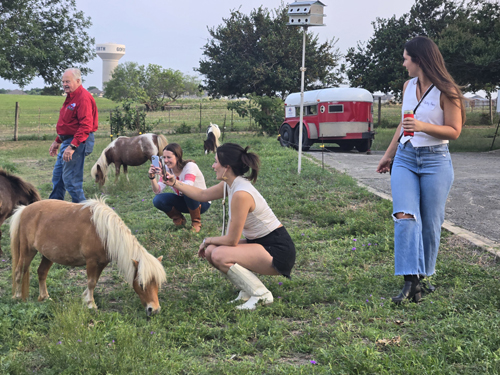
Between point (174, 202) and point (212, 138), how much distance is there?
7.87 metres

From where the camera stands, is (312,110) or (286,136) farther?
(286,136)

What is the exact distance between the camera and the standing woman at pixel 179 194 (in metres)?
5.77

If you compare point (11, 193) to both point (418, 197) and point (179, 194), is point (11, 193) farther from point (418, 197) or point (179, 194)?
point (418, 197)

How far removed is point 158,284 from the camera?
356 cm

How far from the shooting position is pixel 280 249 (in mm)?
3971

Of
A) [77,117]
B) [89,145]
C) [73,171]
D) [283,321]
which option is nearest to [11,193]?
[73,171]

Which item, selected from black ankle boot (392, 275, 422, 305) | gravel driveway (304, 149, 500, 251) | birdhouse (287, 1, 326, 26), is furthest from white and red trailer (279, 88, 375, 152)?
black ankle boot (392, 275, 422, 305)

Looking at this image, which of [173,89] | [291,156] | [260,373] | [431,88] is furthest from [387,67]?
[173,89]

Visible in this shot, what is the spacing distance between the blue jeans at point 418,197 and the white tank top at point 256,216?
1.03 m

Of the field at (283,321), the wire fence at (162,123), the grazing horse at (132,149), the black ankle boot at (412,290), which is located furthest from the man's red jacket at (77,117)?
the wire fence at (162,123)

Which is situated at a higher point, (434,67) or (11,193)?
(434,67)

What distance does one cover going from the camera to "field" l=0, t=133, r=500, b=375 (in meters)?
2.78

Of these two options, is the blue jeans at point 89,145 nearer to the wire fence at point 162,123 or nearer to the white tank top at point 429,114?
the white tank top at point 429,114

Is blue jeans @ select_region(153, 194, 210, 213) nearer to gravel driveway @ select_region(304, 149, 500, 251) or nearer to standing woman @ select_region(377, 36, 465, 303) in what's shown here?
standing woman @ select_region(377, 36, 465, 303)
